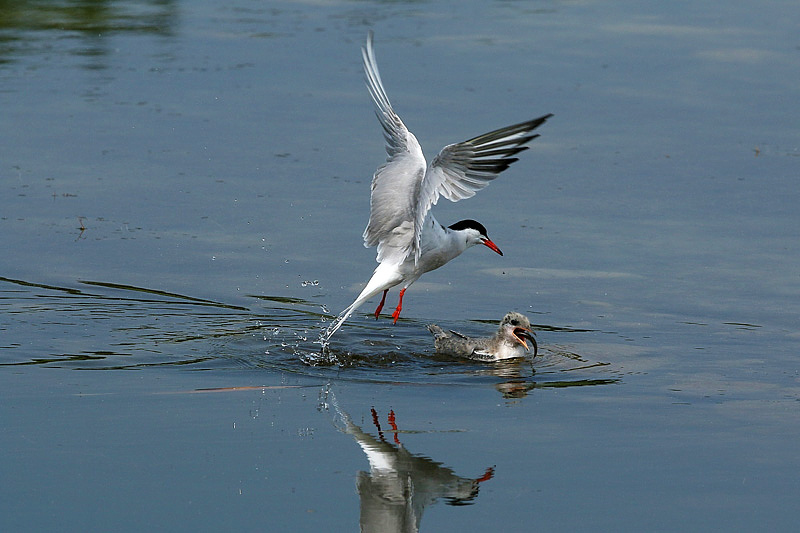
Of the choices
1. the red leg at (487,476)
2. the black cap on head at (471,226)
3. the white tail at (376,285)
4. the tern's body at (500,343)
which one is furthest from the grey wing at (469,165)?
the red leg at (487,476)

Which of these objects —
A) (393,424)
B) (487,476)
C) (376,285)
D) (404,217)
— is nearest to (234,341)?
(376,285)

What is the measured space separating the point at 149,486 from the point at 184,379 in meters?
1.90

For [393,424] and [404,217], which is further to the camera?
[404,217]

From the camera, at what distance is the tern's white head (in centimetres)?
946

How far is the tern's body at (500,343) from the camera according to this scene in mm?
8484

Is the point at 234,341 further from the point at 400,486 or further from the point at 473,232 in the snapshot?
the point at 400,486

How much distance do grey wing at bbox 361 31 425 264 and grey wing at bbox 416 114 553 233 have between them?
574mm

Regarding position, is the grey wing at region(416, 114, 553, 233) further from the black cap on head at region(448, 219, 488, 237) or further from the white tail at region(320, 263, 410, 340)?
the black cap on head at region(448, 219, 488, 237)

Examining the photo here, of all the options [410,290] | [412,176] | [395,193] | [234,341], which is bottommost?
[234,341]

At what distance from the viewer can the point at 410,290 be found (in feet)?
33.6

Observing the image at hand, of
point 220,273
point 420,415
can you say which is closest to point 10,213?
point 220,273

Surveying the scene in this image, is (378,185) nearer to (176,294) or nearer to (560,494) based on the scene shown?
(176,294)

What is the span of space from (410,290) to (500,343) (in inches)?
72.1

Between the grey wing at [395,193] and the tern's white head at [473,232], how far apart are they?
0.45 meters
